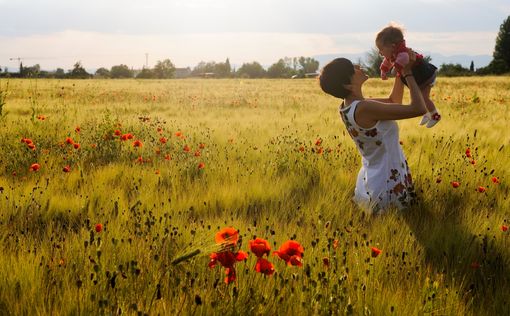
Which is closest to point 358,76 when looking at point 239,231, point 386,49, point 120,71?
point 386,49

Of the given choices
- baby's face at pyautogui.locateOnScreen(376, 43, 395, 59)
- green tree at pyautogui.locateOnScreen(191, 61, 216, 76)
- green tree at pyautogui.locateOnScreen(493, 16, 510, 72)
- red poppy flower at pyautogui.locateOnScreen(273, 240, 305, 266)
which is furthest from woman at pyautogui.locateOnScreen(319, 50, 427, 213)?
green tree at pyautogui.locateOnScreen(191, 61, 216, 76)

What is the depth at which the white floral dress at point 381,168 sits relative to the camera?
3.59 metres

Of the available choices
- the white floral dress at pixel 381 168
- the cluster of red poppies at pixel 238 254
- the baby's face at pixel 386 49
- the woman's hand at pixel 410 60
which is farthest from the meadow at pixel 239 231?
the baby's face at pixel 386 49

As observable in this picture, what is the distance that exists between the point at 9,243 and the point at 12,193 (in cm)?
89

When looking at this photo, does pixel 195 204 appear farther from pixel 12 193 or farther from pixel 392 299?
pixel 392 299

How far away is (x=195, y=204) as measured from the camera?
356 cm

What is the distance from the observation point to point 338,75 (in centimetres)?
354

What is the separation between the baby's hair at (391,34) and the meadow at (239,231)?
3.84ft

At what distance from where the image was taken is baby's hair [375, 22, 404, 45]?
3385 millimetres

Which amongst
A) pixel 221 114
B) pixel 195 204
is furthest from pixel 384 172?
pixel 221 114

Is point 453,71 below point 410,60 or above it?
above

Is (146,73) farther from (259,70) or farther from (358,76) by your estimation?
(358,76)

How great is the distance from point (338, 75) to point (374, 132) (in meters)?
0.51

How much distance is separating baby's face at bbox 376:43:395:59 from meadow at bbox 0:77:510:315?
43.1 inches
